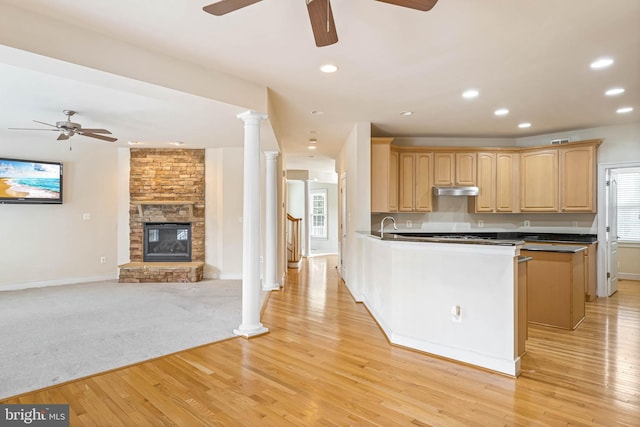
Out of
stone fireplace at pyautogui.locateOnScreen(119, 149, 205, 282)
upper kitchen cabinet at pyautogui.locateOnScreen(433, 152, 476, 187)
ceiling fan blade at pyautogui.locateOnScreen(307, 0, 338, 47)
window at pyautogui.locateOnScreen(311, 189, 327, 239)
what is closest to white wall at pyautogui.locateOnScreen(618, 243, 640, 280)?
upper kitchen cabinet at pyautogui.locateOnScreen(433, 152, 476, 187)

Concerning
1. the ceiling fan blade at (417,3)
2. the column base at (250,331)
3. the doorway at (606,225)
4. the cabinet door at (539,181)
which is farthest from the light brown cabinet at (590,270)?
the ceiling fan blade at (417,3)

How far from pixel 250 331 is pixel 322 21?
3.05 meters

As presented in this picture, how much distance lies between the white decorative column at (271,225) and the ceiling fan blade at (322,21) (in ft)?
13.2

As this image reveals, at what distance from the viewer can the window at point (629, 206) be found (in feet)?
22.1

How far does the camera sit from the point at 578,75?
11.7 feet

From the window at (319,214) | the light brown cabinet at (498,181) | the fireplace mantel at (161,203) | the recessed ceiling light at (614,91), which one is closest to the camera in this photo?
the recessed ceiling light at (614,91)

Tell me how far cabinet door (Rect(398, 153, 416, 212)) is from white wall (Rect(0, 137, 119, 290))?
5782 millimetres

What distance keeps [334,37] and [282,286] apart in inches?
195

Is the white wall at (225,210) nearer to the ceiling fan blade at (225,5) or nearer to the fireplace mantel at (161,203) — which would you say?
the fireplace mantel at (161,203)

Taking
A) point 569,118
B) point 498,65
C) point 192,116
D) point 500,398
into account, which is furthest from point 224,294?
point 569,118

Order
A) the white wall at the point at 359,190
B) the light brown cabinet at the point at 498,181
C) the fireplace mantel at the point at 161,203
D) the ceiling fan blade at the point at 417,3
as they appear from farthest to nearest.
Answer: the fireplace mantel at the point at 161,203, the light brown cabinet at the point at 498,181, the white wall at the point at 359,190, the ceiling fan blade at the point at 417,3

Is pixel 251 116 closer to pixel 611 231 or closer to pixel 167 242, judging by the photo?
pixel 167 242

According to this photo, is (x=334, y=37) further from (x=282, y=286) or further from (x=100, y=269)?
(x=100, y=269)

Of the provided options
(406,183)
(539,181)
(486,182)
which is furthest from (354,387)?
(539,181)
